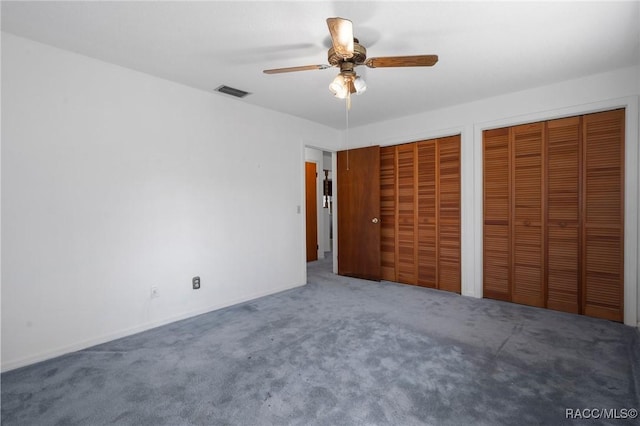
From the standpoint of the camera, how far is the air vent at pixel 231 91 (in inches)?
127

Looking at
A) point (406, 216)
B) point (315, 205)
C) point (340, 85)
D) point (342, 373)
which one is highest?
point (340, 85)

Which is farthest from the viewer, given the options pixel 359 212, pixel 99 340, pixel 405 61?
pixel 359 212

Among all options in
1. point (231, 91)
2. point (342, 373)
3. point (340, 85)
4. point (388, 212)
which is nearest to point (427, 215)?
point (388, 212)

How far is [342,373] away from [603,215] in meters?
2.96

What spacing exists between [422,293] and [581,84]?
Result: 278 centimetres

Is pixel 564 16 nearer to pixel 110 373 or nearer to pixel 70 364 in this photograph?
pixel 110 373

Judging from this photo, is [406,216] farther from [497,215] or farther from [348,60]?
[348,60]

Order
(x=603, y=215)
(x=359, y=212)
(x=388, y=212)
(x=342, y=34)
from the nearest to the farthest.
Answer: (x=342, y=34) < (x=603, y=215) < (x=388, y=212) < (x=359, y=212)

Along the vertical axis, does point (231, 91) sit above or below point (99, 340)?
above

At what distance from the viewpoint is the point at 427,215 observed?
420 centimetres

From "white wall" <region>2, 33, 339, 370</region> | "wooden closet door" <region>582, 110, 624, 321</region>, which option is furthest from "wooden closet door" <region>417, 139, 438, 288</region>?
"white wall" <region>2, 33, 339, 370</region>

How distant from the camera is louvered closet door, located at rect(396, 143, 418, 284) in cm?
432

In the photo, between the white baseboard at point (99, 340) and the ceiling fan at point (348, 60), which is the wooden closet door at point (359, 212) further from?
the ceiling fan at point (348, 60)

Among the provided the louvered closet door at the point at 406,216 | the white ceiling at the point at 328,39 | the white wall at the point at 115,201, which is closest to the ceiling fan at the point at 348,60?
the white ceiling at the point at 328,39
